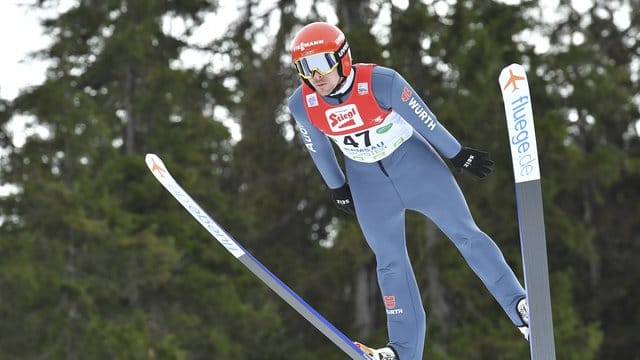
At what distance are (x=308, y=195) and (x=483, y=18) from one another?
14.2 feet

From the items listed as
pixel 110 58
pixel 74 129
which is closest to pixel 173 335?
pixel 74 129

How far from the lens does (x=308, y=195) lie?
15898mm

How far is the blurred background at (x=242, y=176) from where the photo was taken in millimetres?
12484

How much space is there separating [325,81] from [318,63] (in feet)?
0.31

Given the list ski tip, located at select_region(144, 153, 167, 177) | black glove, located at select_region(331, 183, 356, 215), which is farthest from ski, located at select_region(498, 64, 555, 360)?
ski tip, located at select_region(144, 153, 167, 177)

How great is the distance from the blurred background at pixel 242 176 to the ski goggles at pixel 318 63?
27.8 feet

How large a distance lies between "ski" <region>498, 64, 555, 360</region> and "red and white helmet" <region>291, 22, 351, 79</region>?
0.82m

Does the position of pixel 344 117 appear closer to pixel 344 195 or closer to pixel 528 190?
pixel 344 195

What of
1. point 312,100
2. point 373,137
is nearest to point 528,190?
point 373,137

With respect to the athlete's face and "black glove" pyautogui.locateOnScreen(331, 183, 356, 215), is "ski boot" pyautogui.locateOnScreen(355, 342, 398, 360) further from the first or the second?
the athlete's face

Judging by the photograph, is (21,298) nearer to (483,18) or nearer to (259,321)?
(259,321)

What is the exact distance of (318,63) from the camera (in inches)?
156

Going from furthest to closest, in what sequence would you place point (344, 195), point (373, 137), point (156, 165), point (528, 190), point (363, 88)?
point (156, 165), point (344, 195), point (373, 137), point (363, 88), point (528, 190)

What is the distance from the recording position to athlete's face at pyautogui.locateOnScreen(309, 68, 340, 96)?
4.00 m
